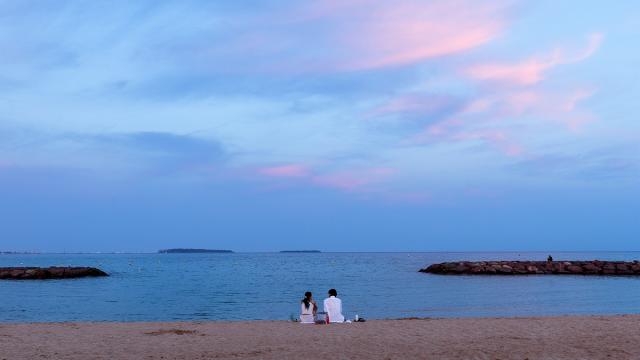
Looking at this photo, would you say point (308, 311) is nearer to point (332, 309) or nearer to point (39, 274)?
point (332, 309)

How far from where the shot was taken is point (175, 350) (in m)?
16.3

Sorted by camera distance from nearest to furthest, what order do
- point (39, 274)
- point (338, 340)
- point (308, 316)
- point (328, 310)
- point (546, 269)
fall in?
point (338, 340), point (328, 310), point (308, 316), point (546, 269), point (39, 274)

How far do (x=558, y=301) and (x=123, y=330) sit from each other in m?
28.6

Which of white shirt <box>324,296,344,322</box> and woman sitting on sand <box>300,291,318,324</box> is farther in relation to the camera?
woman sitting on sand <box>300,291,318,324</box>

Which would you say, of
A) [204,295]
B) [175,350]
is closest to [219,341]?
[175,350]

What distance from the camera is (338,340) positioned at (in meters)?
18.0

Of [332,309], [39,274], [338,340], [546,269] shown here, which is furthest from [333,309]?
[39,274]

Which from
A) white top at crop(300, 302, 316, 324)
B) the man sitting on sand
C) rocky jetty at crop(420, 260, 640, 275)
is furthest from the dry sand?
rocky jetty at crop(420, 260, 640, 275)

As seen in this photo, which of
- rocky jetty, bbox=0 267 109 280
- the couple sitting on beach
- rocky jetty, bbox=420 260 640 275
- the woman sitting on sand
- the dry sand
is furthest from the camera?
rocky jetty, bbox=0 267 109 280

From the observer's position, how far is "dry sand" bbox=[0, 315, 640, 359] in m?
15.3

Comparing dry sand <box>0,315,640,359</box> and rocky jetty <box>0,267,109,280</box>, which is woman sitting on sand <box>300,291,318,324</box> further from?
rocky jetty <box>0,267,109,280</box>

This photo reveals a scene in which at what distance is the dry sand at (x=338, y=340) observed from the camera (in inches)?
602

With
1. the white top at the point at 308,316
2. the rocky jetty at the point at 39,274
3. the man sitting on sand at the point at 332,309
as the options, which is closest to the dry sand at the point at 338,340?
the man sitting on sand at the point at 332,309

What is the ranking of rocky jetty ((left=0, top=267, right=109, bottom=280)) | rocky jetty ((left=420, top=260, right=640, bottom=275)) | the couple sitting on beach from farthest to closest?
1. rocky jetty ((left=0, top=267, right=109, bottom=280))
2. rocky jetty ((left=420, top=260, right=640, bottom=275))
3. the couple sitting on beach
